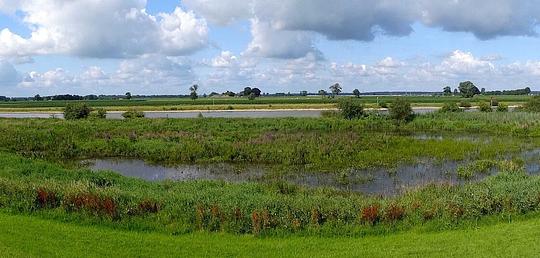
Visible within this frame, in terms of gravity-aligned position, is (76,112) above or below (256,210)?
above

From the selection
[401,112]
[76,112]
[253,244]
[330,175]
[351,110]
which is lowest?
→ [330,175]

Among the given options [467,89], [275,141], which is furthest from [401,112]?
[467,89]

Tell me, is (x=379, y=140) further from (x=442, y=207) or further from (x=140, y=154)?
(x=442, y=207)

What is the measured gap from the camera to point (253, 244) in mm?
13016

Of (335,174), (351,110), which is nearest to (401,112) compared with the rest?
(351,110)

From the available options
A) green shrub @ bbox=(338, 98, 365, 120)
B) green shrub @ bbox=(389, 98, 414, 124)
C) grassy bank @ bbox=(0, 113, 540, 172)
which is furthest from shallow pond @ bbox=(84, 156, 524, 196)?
green shrub @ bbox=(338, 98, 365, 120)

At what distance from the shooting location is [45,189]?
665 inches

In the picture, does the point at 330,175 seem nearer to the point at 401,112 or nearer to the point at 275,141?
the point at 275,141

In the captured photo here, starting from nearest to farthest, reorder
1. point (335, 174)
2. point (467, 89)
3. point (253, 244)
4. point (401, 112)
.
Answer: point (253, 244), point (335, 174), point (401, 112), point (467, 89)

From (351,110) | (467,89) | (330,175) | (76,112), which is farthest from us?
(467,89)

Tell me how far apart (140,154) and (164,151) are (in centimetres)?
200

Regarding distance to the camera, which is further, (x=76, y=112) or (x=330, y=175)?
(x=76, y=112)

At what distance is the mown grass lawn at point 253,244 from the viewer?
467 inches

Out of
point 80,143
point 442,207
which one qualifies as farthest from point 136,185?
point 80,143
